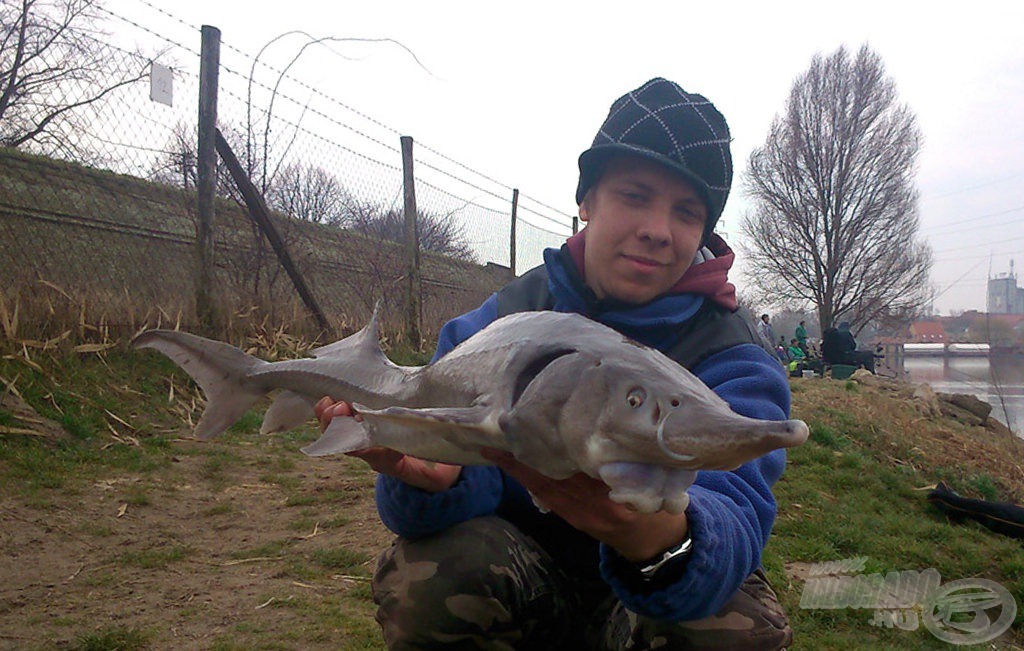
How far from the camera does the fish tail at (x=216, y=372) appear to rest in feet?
6.88

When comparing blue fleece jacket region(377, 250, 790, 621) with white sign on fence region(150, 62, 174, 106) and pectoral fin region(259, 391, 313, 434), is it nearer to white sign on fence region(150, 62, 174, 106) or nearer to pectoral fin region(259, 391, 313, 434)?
pectoral fin region(259, 391, 313, 434)

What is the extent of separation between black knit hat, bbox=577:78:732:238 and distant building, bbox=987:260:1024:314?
9.86m

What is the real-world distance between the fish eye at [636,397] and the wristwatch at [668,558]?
463mm

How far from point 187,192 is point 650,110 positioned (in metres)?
4.87

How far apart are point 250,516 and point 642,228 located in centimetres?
289

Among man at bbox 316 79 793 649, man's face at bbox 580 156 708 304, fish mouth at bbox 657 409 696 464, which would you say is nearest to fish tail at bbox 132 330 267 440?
man at bbox 316 79 793 649

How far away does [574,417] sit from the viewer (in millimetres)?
1109

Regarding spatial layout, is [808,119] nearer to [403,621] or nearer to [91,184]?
[91,184]

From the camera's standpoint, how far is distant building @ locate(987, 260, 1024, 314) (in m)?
10.4

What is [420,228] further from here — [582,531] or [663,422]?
[663,422]

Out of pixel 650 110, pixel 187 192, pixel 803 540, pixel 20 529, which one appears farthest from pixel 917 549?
pixel 187 192

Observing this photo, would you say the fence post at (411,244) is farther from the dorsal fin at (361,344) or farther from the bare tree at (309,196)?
the dorsal fin at (361,344)

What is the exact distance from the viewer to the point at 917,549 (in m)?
4.28

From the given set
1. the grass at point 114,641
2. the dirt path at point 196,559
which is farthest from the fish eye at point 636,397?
the grass at point 114,641
